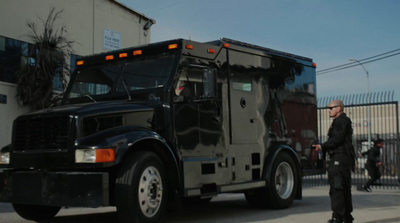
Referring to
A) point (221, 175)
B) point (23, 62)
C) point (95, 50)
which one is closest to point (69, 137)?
point (221, 175)

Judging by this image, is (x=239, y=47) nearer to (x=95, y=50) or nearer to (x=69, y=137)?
(x=69, y=137)

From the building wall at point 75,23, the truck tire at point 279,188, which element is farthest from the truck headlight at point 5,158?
the building wall at point 75,23

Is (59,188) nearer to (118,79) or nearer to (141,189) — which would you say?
(141,189)

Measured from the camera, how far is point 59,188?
226 inches

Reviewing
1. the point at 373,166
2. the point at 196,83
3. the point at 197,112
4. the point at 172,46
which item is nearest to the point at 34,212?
the point at 197,112

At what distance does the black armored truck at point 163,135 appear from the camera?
19.0 feet

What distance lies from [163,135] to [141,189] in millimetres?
944

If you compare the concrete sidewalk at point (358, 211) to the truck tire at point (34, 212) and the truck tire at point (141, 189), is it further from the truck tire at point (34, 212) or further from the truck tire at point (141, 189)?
the truck tire at point (34, 212)

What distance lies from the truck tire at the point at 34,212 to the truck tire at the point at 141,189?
72.7 inches

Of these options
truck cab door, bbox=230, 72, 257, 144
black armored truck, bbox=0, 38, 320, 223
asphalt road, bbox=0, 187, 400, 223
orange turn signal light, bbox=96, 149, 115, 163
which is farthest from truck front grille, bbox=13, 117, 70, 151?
truck cab door, bbox=230, 72, 257, 144

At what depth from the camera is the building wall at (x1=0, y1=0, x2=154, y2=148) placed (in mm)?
15609

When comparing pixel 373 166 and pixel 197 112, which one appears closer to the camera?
pixel 197 112

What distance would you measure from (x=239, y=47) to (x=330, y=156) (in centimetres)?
272

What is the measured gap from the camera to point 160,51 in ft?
23.3
